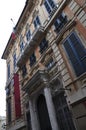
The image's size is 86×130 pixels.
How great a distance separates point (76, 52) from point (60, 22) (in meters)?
2.87

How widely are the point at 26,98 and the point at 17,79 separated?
117 inches

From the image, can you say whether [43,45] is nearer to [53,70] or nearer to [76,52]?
[53,70]

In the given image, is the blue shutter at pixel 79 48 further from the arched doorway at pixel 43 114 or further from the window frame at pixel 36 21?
the window frame at pixel 36 21

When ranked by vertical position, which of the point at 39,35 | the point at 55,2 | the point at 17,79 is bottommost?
the point at 17,79

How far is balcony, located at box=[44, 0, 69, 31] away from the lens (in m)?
10.3

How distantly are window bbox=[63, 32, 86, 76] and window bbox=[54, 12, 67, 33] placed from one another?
53.2 inches

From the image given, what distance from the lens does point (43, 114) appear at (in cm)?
1084

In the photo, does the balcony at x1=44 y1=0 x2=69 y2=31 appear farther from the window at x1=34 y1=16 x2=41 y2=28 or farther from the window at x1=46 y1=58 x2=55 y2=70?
the window at x1=46 y1=58 x2=55 y2=70

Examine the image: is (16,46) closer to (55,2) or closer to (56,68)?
(55,2)

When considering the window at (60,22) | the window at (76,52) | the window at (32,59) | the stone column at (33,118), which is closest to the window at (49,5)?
the window at (60,22)

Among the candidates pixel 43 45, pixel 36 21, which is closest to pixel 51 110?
pixel 43 45

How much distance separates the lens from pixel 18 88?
46.8ft

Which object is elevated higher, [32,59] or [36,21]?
[36,21]

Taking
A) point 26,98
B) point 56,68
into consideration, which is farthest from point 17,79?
point 56,68
